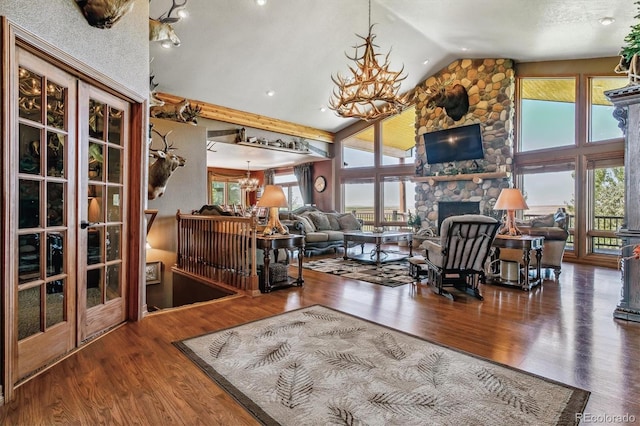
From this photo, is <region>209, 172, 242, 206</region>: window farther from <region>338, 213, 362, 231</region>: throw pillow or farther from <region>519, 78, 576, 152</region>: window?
<region>519, 78, 576, 152</region>: window

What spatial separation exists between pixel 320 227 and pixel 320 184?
3.79 m

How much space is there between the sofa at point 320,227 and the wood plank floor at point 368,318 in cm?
265

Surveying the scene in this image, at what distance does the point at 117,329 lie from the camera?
9.80ft

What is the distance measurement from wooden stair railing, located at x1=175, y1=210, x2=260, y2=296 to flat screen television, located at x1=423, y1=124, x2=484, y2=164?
18.9 feet

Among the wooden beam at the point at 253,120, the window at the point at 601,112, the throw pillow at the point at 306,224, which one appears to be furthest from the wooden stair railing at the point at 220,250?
the window at the point at 601,112

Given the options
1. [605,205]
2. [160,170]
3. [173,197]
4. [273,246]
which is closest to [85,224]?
[273,246]

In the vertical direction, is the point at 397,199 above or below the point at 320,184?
below

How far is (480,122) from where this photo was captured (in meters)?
7.74

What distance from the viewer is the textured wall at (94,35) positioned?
2.04 meters

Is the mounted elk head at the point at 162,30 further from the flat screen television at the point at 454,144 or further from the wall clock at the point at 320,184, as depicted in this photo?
the wall clock at the point at 320,184

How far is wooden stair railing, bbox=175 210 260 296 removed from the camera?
4281 mm

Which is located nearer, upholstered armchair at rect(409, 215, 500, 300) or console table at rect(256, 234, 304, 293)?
upholstered armchair at rect(409, 215, 500, 300)

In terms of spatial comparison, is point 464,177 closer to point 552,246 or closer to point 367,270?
point 552,246

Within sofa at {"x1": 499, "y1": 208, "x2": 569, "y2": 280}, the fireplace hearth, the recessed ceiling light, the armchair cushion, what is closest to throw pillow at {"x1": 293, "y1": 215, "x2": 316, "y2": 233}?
the armchair cushion
